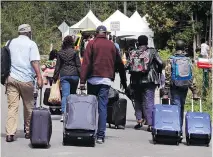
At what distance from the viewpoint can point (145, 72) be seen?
1310 centimetres

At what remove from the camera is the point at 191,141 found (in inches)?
458

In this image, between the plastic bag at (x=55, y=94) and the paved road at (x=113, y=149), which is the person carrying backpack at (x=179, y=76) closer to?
the paved road at (x=113, y=149)

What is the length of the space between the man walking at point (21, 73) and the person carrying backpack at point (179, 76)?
7.78 feet

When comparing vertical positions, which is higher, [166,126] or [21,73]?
[21,73]

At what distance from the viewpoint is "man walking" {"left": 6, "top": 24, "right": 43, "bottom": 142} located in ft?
36.8

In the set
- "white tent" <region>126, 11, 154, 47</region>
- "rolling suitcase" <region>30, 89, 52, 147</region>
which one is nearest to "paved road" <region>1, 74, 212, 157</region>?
"rolling suitcase" <region>30, 89, 52, 147</region>

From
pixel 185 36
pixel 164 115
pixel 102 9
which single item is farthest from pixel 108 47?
pixel 102 9

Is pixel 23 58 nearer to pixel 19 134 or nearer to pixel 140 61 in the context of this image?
pixel 19 134

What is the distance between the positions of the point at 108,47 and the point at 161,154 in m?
2.03

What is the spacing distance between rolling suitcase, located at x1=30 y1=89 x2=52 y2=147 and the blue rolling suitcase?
1880mm

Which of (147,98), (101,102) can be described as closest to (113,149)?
(101,102)

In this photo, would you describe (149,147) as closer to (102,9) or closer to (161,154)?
(161,154)

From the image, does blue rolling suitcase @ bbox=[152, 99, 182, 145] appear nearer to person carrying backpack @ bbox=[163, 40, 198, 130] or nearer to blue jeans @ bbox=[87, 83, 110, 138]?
person carrying backpack @ bbox=[163, 40, 198, 130]

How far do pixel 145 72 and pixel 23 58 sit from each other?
2759mm
